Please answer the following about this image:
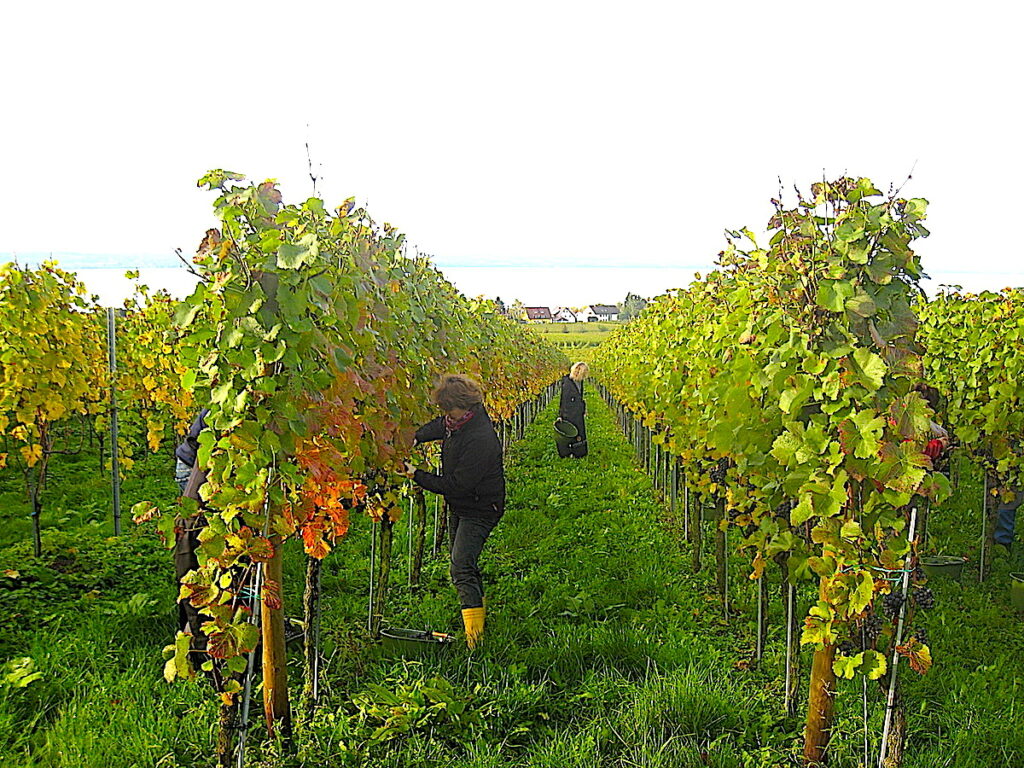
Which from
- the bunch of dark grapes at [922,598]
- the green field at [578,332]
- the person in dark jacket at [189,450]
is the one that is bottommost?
the bunch of dark grapes at [922,598]

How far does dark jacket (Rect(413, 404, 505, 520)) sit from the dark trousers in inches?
2.3

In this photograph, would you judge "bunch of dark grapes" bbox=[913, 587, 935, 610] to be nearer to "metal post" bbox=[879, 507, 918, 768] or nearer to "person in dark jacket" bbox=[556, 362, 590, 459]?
"metal post" bbox=[879, 507, 918, 768]

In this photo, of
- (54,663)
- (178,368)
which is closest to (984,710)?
(54,663)

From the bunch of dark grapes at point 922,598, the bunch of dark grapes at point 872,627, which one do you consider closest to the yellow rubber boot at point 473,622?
the bunch of dark grapes at point 872,627

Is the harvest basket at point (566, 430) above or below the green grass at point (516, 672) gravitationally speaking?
above

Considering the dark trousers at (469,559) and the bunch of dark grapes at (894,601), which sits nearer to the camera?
the bunch of dark grapes at (894,601)

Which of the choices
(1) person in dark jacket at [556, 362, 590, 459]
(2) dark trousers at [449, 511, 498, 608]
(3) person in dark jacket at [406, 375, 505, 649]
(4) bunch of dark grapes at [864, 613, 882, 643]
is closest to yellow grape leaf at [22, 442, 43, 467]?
(3) person in dark jacket at [406, 375, 505, 649]

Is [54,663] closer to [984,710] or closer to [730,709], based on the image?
[730,709]

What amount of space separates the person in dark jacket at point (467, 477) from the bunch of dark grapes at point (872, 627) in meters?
2.18

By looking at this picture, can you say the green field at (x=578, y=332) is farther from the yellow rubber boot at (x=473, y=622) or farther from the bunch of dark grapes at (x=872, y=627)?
the bunch of dark grapes at (x=872, y=627)

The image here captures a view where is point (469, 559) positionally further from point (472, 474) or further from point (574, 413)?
point (574, 413)

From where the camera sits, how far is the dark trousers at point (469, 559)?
15.2ft

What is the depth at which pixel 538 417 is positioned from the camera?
19719 mm

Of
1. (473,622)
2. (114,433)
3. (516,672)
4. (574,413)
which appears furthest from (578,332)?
(516,672)
